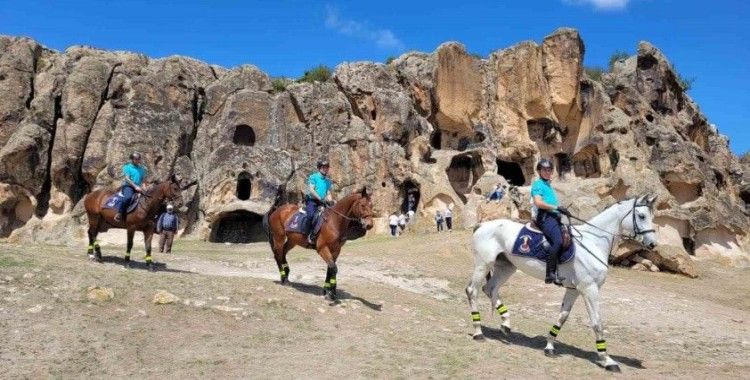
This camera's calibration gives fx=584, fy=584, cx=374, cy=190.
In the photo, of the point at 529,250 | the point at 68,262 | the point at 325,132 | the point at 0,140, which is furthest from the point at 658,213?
the point at 0,140

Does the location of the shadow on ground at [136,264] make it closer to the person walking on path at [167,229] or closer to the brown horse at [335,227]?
the brown horse at [335,227]

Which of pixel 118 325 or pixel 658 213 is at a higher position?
pixel 658 213

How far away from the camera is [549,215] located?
8.80 metres

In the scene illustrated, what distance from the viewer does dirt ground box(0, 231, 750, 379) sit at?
6.82 meters

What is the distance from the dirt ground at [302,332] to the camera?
6.82m

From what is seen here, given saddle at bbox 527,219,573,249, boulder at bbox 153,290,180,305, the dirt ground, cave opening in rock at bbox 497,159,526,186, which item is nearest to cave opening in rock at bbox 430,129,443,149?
cave opening in rock at bbox 497,159,526,186

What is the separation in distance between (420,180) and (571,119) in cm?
1149

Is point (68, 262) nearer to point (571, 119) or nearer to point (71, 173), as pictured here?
point (71, 173)

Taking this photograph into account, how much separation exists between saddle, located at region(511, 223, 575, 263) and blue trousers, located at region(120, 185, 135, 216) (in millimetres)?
7737

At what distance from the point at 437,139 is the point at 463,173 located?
299 cm

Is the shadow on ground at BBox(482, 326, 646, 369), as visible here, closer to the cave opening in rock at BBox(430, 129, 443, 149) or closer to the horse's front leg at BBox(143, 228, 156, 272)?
the horse's front leg at BBox(143, 228, 156, 272)

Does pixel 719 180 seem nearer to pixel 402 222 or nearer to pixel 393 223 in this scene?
pixel 402 222

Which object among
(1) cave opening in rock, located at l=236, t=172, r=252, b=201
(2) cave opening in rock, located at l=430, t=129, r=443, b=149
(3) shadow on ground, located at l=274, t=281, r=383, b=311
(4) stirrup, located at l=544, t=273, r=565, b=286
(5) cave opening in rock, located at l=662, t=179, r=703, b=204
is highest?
(2) cave opening in rock, located at l=430, t=129, r=443, b=149

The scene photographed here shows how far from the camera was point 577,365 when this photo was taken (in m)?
8.08
